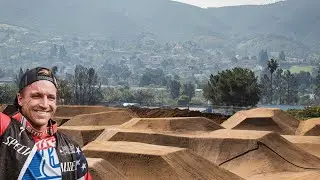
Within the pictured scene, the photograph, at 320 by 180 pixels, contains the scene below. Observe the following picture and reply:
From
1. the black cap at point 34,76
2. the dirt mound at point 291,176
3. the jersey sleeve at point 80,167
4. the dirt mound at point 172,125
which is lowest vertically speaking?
the dirt mound at point 291,176

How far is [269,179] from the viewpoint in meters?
18.6

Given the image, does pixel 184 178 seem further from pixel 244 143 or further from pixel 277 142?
pixel 277 142

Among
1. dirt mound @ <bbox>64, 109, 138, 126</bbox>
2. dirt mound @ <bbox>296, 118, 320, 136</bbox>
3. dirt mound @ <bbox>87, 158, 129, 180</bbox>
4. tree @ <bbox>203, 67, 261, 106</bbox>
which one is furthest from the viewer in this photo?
tree @ <bbox>203, 67, 261, 106</bbox>

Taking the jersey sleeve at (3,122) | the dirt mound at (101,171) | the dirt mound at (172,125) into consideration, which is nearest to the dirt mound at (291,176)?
the dirt mound at (172,125)

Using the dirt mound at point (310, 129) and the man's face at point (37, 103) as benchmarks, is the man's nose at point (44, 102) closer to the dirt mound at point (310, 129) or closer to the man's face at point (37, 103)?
the man's face at point (37, 103)

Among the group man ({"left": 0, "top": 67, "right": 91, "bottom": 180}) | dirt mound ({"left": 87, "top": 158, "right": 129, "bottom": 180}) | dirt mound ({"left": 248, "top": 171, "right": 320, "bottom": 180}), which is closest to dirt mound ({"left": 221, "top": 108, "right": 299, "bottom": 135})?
dirt mound ({"left": 248, "top": 171, "right": 320, "bottom": 180})

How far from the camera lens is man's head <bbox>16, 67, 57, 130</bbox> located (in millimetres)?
3467

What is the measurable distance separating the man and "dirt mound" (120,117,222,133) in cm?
2113

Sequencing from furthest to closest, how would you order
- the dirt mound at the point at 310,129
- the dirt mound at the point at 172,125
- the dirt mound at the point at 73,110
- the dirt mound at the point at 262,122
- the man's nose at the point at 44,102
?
the dirt mound at the point at 73,110
the dirt mound at the point at 262,122
the dirt mound at the point at 310,129
the dirt mound at the point at 172,125
the man's nose at the point at 44,102

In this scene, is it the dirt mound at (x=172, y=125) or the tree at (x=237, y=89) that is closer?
the dirt mound at (x=172, y=125)

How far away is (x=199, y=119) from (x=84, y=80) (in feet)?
301

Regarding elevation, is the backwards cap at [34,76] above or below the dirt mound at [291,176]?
above

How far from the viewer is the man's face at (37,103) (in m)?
3.46

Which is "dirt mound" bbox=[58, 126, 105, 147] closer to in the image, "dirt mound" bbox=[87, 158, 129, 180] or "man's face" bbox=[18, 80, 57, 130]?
"dirt mound" bbox=[87, 158, 129, 180]
